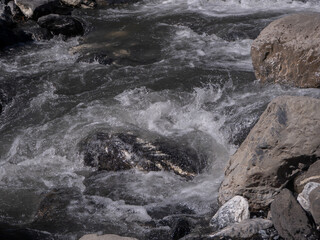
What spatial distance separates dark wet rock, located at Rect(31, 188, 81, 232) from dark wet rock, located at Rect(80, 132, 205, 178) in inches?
21.9

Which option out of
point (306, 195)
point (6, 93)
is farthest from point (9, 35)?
point (306, 195)

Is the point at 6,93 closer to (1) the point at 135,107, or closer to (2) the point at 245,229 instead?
(1) the point at 135,107

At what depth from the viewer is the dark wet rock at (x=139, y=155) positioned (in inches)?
205

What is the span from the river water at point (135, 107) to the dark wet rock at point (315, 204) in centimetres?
109

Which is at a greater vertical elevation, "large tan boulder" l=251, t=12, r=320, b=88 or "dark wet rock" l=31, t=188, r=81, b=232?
"large tan boulder" l=251, t=12, r=320, b=88

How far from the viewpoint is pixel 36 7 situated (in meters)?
10.8

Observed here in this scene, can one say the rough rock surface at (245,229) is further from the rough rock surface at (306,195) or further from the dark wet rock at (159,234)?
the dark wet rock at (159,234)

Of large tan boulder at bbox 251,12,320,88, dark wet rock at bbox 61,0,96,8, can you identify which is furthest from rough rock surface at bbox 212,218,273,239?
dark wet rock at bbox 61,0,96,8

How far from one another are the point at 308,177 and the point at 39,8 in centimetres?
859

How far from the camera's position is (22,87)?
7.80 metres

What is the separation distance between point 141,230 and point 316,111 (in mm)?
2011

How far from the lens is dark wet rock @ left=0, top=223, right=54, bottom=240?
432cm

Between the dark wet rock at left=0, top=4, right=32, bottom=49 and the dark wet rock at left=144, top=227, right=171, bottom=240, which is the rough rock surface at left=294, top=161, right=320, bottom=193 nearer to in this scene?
the dark wet rock at left=144, top=227, right=171, bottom=240

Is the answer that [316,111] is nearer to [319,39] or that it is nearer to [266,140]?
[266,140]
